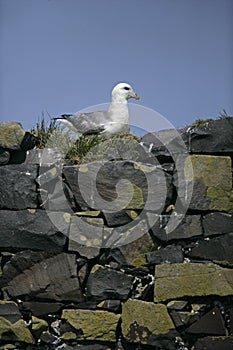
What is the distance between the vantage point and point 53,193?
5.75 m

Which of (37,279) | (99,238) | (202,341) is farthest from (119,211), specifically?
(202,341)

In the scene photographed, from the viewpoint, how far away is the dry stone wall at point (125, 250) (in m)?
5.44

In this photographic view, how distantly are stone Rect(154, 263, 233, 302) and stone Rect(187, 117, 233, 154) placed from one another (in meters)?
1.22

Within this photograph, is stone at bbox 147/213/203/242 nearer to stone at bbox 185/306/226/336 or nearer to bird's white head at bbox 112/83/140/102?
stone at bbox 185/306/226/336

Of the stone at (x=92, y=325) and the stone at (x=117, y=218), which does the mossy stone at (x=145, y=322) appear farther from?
the stone at (x=117, y=218)

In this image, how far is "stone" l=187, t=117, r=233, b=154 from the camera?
18.4ft

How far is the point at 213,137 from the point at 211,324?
1.94m

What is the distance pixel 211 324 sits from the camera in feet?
17.6

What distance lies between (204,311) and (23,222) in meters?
2.14

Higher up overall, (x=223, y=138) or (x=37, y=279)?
(x=223, y=138)

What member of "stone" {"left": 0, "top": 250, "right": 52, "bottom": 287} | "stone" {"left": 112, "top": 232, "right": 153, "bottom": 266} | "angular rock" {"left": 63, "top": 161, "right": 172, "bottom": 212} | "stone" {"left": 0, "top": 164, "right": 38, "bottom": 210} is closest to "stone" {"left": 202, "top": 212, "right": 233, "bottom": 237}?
"angular rock" {"left": 63, "top": 161, "right": 172, "bottom": 212}

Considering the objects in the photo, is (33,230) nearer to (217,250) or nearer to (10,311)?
(10,311)

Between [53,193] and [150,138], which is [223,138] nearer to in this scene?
[150,138]

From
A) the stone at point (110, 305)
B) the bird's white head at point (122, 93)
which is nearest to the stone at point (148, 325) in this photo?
the stone at point (110, 305)
